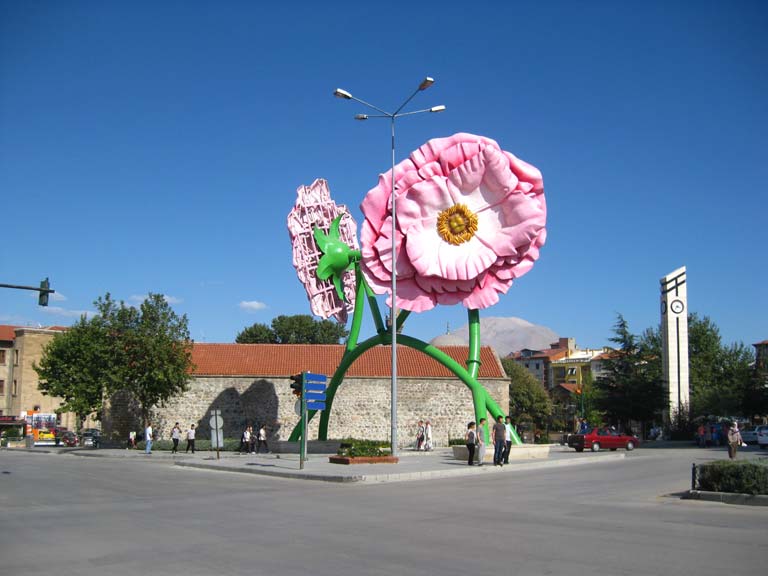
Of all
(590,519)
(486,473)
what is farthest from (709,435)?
(590,519)

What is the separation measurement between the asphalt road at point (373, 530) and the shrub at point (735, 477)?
612mm

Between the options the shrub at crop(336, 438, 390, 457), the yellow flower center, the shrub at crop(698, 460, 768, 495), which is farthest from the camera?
the yellow flower center

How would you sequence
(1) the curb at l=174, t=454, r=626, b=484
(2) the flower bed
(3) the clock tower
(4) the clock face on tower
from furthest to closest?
(4) the clock face on tower < (3) the clock tower < (2) the flower bed < (1) the curb at l=174, t=454, r=626, b=484

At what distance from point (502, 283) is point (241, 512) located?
16.6 metres

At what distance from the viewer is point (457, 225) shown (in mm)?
26094

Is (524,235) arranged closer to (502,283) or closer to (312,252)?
(502,283)

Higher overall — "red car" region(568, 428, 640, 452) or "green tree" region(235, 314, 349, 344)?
"green tree" region(235, 314, 349, 344)

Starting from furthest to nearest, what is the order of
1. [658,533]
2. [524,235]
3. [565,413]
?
[565,413]
[524,235]
[658,533]

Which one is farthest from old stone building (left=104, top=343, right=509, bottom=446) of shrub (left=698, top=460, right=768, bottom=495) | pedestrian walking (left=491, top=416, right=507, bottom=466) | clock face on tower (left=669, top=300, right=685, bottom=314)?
shrub (left=698, top=460, right=768, bottom=495)

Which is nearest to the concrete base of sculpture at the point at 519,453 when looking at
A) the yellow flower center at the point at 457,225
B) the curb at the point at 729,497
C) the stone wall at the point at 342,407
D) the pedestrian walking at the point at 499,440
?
the pedestrian walking at the point at 499,440

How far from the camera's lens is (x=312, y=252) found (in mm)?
29516

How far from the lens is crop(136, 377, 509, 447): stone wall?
41719mm

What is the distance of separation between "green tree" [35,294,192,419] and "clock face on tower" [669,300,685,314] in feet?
111

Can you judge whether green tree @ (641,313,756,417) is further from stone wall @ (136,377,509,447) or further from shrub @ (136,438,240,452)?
shrub @ (136,438,240,452)
